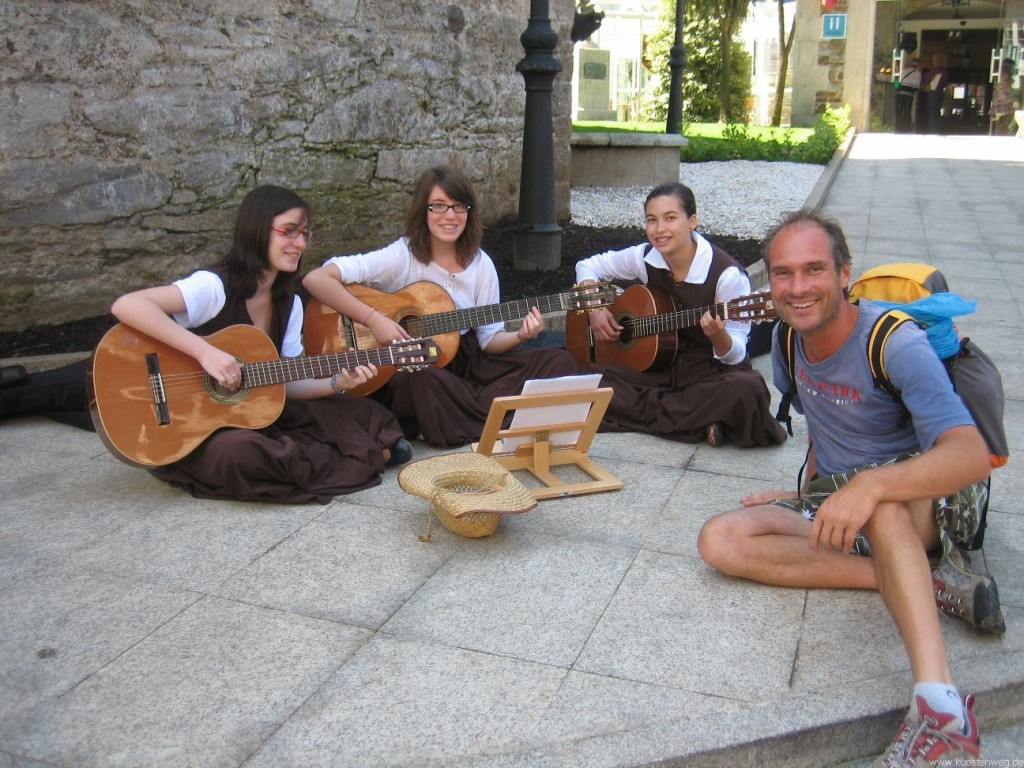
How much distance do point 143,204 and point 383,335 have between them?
2465 mm

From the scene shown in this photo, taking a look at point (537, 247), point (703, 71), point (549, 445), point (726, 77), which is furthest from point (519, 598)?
point (703, 71)

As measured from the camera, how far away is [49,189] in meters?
5.85

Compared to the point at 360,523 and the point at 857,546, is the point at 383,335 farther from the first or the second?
the point at 857,546

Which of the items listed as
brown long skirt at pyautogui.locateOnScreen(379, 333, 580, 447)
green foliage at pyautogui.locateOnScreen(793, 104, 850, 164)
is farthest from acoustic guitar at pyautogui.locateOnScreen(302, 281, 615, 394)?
green foliage at pyautogui.locateOnScreen(793, 104, 850, 164)

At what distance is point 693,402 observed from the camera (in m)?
4.80

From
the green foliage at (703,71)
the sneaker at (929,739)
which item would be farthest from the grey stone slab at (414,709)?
the green foliage at (703,71)

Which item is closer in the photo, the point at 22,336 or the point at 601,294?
the point at 601,294

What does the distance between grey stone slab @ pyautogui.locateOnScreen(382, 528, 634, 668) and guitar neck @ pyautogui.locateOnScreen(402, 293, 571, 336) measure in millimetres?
1384

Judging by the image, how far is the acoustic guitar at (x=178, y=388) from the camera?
3.88 meters

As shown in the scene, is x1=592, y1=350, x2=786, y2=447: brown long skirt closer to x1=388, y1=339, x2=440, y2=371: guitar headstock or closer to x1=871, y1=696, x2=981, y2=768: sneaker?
x1=388, y1=339, x2=440, y2=371: guitar headstock

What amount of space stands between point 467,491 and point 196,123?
3717mm

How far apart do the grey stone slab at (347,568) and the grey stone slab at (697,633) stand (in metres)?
0.69

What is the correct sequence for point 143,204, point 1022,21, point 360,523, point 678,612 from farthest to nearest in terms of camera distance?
point 1022,21, point 143,204, point 360,523, point 678,612

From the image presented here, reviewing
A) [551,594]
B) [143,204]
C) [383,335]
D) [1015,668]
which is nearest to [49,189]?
[143,204]
